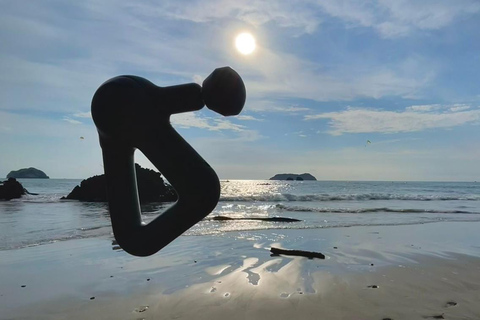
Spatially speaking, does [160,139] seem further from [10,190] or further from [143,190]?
[10,190]

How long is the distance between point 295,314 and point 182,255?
4384mm

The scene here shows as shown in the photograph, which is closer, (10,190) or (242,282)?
(242,282)

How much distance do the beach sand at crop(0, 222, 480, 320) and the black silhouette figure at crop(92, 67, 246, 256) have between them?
4.01m

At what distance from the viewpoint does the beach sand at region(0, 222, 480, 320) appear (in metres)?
5.31

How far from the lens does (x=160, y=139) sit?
1.44 metres

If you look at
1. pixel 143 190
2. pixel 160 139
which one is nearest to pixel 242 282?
pixel 160 139

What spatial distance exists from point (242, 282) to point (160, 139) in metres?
5.65

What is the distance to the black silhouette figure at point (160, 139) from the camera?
1.40 metres

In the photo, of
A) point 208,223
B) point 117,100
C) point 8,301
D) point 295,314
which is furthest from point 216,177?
point 208,223

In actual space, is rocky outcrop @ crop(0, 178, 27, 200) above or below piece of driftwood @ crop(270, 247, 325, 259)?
above

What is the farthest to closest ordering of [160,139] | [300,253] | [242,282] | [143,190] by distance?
[143,190] → [300,253] → [242,282] → [160,139]

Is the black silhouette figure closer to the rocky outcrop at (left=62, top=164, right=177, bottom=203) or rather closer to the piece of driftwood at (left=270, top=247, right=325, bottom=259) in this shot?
the piece of driftwood at (left=270, top=247, right=325, bottom=259)

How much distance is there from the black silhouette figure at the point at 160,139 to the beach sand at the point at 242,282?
4006 millimetres

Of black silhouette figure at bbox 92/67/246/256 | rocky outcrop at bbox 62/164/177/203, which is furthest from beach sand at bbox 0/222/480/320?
rocky outcrop at bbox 62/164/177/203
